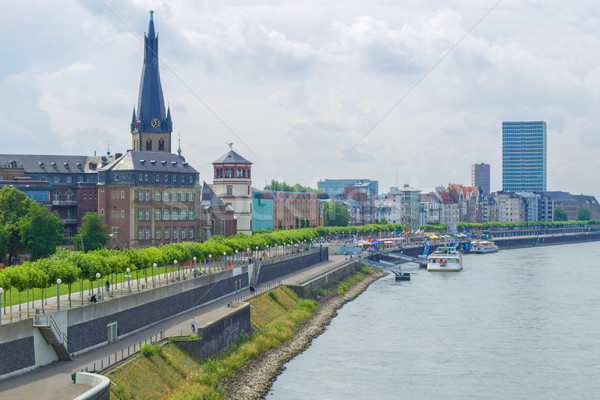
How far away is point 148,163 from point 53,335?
6689cm

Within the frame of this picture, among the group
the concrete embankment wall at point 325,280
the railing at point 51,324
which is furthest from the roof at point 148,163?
the railing at point 51,324

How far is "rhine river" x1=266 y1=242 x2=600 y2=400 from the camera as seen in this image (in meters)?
47.7

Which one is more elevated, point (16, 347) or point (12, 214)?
point (12, 214)

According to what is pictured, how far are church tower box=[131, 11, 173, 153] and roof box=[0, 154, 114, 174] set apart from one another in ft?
38.5

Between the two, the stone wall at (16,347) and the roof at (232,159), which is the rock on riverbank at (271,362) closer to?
the stone wall at (16,347)

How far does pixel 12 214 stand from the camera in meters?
83.6

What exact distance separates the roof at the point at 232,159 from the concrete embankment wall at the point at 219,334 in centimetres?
7757

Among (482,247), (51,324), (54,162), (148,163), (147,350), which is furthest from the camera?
(482,247)

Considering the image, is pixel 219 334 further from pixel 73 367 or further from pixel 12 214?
pixel 12 214

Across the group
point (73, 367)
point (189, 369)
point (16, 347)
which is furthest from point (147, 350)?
point (16, 347)

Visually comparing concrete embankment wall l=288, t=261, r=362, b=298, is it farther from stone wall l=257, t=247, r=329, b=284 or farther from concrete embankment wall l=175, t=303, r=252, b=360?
concrete embankment wall l=175, t=303, r=252, b=360

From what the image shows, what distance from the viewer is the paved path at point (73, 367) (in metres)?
33.4

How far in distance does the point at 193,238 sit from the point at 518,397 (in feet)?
231

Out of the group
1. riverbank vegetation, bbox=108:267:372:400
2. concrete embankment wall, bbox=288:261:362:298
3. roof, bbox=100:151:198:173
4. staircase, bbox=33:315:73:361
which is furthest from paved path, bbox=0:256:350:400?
roof, bbox=100:151:198:173
